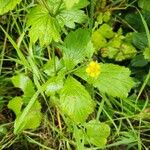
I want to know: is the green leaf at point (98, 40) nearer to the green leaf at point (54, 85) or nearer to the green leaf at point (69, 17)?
the green leaf at point (69, 17)

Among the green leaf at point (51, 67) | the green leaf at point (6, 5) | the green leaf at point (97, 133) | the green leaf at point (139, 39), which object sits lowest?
the green leaf at point (97, 133)

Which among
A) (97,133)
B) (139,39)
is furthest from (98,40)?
(97,133)

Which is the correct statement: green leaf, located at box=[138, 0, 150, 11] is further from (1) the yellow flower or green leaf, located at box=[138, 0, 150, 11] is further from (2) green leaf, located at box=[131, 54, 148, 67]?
(1) the yellow flower

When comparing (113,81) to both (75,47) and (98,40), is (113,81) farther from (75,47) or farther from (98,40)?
(98,40)

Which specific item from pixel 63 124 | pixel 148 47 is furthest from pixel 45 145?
pixel 148 47

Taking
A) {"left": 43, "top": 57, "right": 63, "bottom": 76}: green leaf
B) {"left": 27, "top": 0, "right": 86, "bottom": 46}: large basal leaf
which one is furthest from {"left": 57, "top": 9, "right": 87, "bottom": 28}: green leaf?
{"left": 43, "top": 57, "right": 63, "bottom": 76}: green leaf

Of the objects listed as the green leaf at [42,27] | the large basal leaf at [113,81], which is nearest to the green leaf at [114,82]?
the large basal leaf at [113,81]

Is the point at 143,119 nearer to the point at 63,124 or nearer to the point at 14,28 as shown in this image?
the point at 63,124
